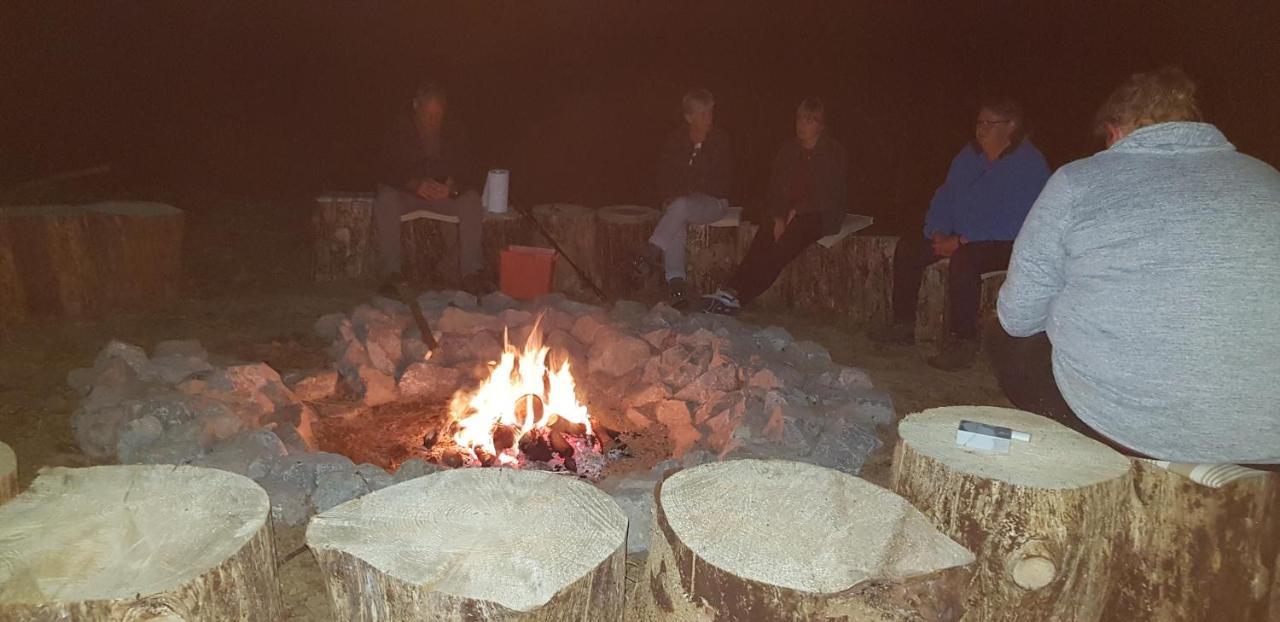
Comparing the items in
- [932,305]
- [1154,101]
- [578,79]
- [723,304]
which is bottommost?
[723,304]

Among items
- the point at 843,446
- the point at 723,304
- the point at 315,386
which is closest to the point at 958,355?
the point at 723,304

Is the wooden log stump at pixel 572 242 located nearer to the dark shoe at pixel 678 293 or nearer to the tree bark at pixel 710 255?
the dark shoe at pixel 678 293

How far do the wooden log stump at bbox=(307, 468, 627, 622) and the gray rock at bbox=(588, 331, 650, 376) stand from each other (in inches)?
76.9

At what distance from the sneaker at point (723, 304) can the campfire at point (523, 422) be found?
65.3 inches

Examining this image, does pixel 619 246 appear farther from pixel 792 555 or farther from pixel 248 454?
pixel 792 555

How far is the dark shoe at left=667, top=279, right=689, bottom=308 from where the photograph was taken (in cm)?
539

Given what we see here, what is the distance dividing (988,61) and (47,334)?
10609 millimetres

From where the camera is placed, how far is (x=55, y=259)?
4586 millimetres

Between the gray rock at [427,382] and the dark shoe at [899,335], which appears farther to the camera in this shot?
the dark shoe at [899,335]

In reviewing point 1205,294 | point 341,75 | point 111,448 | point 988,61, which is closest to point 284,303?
point 111,448

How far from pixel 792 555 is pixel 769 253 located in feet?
11.8

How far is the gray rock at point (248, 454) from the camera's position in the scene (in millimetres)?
2932

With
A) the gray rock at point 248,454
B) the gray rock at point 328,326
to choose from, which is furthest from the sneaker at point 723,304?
the gray rock at point 248,454

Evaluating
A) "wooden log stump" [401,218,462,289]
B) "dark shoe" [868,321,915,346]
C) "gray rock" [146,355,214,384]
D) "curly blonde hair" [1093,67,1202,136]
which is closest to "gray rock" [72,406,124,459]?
"gray rock" [146,355,214,384]
